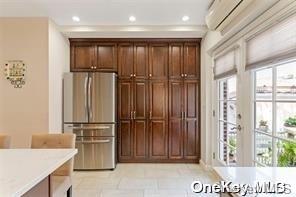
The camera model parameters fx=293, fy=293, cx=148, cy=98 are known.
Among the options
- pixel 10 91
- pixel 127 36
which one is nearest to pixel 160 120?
pixel 127 36

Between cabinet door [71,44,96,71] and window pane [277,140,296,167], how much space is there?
4.12 metres

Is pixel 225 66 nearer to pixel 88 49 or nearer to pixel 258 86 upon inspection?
pixel 258 86

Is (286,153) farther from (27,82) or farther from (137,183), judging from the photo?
(27,82)

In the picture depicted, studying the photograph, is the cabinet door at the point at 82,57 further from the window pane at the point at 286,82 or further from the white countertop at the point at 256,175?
the white countertop at the point at 256,175

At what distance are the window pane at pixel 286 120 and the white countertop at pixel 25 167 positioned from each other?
1.92 metres

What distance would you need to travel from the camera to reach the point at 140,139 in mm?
5969

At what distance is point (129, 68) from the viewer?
597cm

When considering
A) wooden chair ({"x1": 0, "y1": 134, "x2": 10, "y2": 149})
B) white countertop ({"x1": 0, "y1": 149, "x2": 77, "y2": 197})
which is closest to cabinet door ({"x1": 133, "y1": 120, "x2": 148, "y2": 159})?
wooden chair ({"x1": 0, "y1": 134, "x2": 10, "y2": 149})

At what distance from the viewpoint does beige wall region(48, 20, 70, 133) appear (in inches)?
193

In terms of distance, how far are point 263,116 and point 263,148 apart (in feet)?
1.15

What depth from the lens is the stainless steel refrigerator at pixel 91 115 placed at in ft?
17.7

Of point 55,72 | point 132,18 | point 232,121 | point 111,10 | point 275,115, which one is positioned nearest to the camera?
point 275,115

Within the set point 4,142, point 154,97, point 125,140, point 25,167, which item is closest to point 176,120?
point 154,97

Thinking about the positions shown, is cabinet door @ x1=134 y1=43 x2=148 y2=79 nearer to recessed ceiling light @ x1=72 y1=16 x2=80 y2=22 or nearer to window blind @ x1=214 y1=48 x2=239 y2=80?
recessed ceiling light @ x1=72 y1=16 x2=80 y2=22
